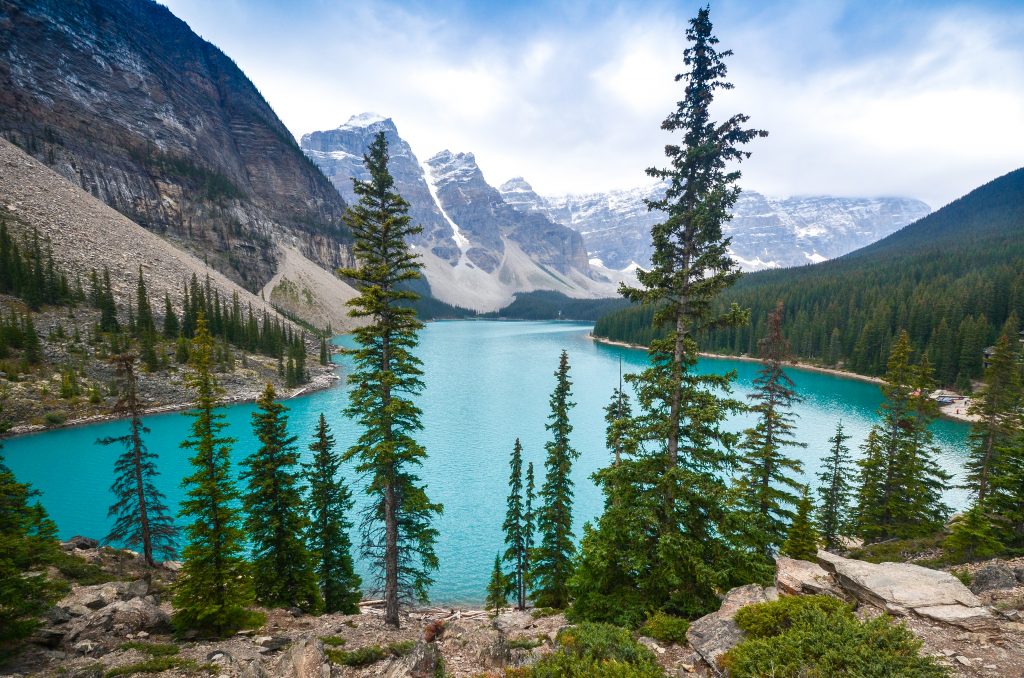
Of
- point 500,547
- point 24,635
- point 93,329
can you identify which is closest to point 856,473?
point 500,547

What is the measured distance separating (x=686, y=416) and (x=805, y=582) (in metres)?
5.08

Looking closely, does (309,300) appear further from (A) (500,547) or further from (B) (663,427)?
(B) (663,427)

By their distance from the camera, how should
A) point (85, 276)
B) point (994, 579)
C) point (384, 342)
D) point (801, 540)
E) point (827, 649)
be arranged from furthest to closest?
1. point (85, 276)
2. point (801, 540)
3. point (384, 342)
4. point (994, 579)
5. point (827, 649)

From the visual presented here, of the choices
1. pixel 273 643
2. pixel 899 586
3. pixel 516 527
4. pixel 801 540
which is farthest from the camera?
pixel 516 527

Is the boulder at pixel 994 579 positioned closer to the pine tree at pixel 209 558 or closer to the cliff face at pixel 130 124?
the pine tree at pixel 209 558

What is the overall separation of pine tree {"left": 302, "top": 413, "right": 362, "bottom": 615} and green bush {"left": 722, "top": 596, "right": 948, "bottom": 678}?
16870 mm

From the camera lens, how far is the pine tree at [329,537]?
62.0ft

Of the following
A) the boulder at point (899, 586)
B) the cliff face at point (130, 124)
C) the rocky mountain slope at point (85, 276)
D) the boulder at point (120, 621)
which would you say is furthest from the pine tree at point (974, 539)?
the cliff face at point (130, 124)

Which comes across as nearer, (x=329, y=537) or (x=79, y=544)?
(x=329, y=537)

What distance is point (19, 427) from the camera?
44.3 meters

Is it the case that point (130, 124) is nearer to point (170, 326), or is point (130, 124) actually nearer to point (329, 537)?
point (170, 326)

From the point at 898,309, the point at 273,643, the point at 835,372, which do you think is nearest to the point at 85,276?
the point at 273,643

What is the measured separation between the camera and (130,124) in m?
134

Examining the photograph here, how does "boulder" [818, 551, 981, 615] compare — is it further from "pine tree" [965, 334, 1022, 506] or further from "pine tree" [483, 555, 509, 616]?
"pine tree" [965, 334, 1022, 506]
